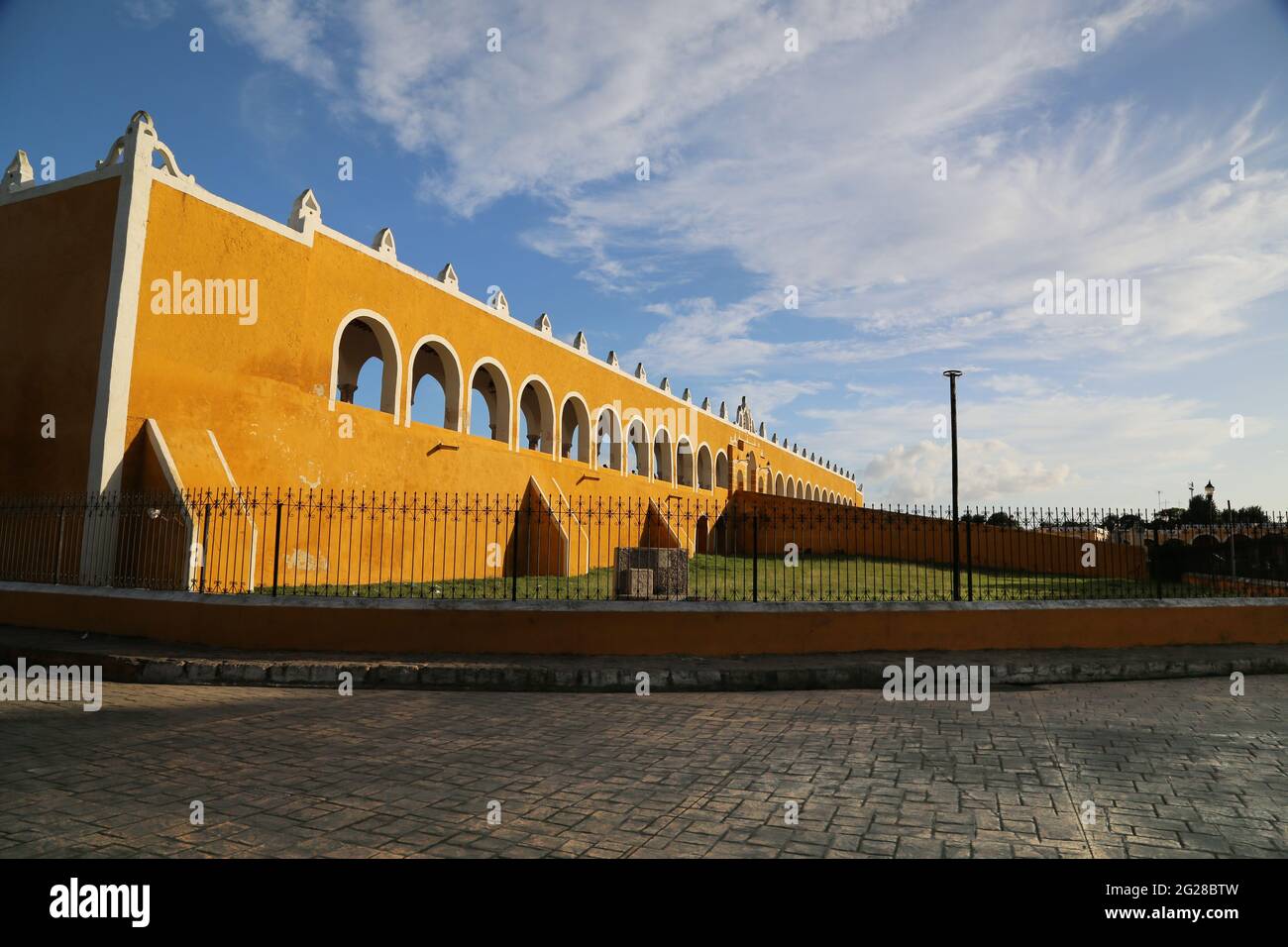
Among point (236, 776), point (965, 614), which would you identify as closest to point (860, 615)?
point (965, 614)

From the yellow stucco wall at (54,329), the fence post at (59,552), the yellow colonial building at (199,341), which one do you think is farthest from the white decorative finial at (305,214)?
the fence post at (59,552)

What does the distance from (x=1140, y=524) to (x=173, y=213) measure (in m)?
15.7

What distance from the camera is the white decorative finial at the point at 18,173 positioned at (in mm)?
13844

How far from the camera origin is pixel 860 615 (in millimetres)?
9398

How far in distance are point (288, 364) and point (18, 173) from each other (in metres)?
6.03

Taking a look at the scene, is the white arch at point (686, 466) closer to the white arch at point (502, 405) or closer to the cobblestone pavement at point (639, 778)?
the white arch at point (502, 405)

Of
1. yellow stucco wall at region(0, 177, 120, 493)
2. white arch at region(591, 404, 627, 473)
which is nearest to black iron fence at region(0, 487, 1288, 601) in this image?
yellow stucco wall at region(0, 177, 120, 493)

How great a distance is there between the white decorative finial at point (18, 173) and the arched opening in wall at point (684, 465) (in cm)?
2419

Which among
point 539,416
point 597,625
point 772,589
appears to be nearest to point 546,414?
point 539,416

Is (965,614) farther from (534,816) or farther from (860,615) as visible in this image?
(534,816)

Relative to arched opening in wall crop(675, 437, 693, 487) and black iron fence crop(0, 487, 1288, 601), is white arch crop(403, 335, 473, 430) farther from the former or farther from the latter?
arched opening in wall crop(675, 437, 693, 487)

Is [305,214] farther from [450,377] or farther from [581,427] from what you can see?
[581,427]

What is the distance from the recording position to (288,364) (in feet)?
46.1

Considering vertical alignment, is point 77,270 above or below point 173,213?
below
